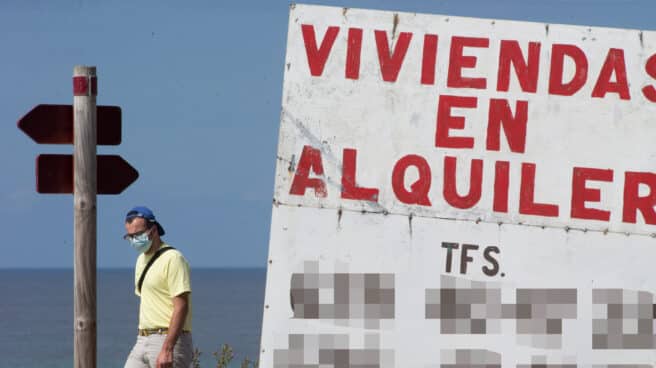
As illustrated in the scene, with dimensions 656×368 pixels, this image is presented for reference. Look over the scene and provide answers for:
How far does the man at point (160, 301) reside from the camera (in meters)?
9.90

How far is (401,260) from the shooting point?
29.2 ft

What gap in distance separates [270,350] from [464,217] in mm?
1491

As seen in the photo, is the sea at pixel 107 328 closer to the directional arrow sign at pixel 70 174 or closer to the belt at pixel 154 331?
the belt at pixel 154 331

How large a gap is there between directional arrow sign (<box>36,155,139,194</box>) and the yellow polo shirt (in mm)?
599

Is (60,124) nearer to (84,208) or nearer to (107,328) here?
(84,208)

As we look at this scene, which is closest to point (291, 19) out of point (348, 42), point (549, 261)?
point (348, 42)

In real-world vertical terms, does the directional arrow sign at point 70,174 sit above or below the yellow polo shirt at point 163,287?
above

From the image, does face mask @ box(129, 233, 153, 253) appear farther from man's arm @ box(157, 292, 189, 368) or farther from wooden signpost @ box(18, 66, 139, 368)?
man's arm @ box(157, 292, 189, 368)

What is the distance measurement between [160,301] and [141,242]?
44cm

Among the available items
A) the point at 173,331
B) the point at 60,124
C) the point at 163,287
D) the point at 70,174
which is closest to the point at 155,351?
the point at 173,331

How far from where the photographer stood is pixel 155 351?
10.0m

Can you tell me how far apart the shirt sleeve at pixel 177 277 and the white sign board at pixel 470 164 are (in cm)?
116

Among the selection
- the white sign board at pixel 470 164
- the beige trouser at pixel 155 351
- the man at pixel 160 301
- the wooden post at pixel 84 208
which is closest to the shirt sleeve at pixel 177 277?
the man at pixel 160 301

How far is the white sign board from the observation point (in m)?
8.84
